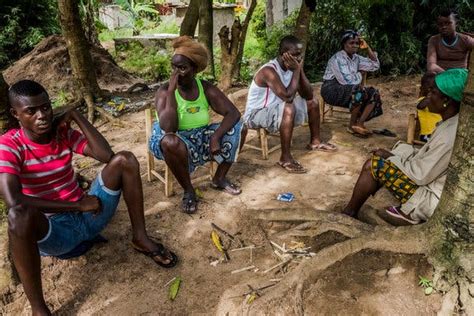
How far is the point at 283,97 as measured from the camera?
4602 mm

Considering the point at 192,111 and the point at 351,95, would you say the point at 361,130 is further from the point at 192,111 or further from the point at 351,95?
the point at 192,111

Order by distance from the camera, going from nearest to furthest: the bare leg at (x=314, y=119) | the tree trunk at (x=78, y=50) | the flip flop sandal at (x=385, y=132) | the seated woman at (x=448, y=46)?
the bare leg at (x=314, y=119), the seated woman at (x=448, y=46), the flip flop sandal at (x=385, y=132), the tree trunk at (x=78, y=50)

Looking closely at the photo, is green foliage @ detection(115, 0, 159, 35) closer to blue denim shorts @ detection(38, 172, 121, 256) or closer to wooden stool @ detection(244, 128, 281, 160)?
wooden stool @ detection(244, 128, 281, 160)

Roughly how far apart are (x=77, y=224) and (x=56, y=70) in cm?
719

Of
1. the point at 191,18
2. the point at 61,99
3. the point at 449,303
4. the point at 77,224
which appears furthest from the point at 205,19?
the point at 449,303

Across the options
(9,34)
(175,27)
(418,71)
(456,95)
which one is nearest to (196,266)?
(456,95)

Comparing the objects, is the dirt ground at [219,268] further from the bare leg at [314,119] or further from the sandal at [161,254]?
the bare leg at [314,119]

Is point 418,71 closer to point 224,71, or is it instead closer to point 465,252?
point 224,71

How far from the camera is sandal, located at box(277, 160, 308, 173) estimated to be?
15.0 feet

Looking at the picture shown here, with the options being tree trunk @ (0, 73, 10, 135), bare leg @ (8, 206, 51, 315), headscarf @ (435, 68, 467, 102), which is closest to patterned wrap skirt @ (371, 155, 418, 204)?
headscarf @ (435, 68, 467, 102)

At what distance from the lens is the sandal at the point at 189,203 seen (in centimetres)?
373

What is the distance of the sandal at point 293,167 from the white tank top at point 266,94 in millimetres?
717

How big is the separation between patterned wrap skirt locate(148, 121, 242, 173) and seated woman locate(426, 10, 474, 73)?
3181 millimetres

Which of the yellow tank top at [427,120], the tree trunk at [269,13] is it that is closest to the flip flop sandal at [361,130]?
the yellow tank top at [427,120]
